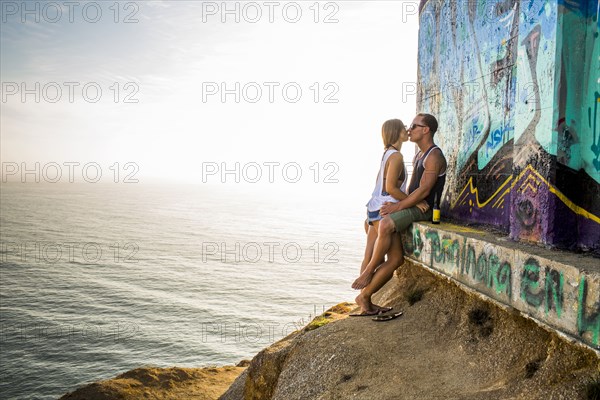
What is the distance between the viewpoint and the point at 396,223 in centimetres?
733

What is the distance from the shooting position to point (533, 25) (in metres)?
5.60

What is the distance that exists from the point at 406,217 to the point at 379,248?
0.71m

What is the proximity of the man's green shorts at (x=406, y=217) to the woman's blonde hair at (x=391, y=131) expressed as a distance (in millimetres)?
1157

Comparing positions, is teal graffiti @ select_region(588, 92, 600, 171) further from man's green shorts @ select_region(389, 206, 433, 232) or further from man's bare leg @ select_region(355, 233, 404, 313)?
man's bare leg @ select_region(355, 233, 404, 313)

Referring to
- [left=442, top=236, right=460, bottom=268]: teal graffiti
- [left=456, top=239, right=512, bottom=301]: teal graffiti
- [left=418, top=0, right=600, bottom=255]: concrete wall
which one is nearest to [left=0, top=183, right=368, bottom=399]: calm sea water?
[left=442, top=236, right=460, bottom=268]: teal graffiti

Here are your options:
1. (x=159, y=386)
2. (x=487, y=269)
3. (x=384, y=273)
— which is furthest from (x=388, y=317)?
(x=159, y=386)

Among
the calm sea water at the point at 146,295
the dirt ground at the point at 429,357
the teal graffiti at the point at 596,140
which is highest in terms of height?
the teal graffiti at the point at 596,140

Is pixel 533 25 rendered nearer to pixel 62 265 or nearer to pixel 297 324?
pixel 297 324

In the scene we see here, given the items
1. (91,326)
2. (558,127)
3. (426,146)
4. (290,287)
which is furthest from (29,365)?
(558,127)

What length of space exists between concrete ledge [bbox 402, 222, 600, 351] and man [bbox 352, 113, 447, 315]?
0.55 metres

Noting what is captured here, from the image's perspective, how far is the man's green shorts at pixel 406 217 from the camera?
731cm

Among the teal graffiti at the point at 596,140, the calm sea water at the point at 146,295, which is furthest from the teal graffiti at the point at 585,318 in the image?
the calm sea water at the point at 146,295

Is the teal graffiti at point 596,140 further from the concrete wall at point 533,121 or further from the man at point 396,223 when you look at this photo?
the man at point 396,223

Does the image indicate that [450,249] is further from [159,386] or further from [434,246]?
[159,386]
